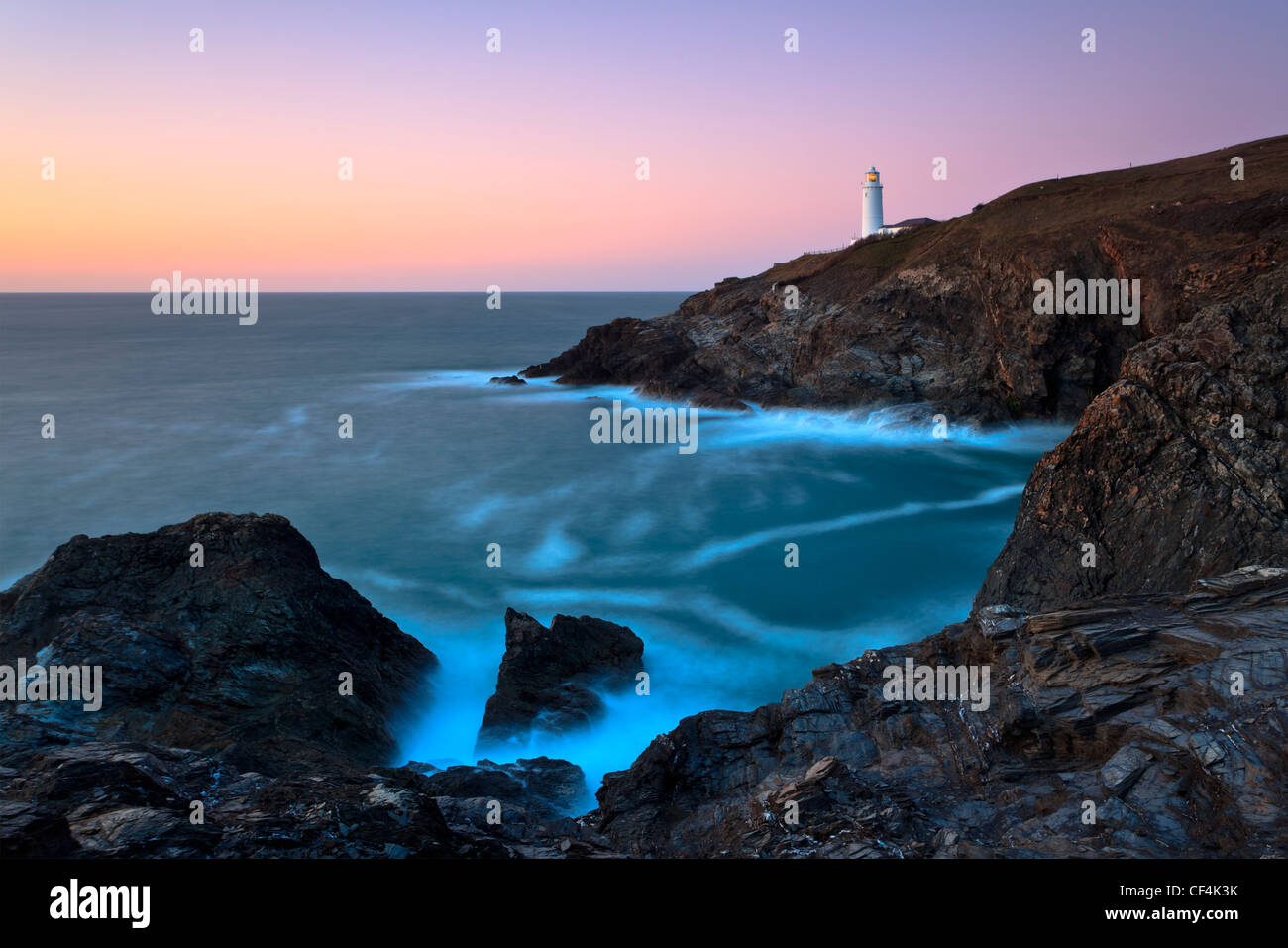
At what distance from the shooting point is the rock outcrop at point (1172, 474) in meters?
A: 12.8

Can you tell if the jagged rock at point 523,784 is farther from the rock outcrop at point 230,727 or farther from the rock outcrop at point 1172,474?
the rock outcrop at point 1172,474

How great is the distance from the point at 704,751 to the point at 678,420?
1306 inches

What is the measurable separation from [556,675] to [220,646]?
5.36 meters

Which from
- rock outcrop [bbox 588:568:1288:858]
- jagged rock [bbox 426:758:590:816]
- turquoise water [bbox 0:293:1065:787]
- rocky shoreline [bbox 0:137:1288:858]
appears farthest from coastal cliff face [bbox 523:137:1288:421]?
jagged rock [bbox 426:758:590:816]

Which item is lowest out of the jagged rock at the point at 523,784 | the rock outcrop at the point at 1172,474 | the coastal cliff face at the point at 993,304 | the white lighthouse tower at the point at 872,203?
the jagged rock at the point at 523,784

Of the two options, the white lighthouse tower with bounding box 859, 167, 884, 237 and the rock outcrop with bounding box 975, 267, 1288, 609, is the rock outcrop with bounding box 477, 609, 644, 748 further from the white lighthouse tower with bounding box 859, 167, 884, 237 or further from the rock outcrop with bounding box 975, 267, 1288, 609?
the white lighthouse tower with bounding box 859, 167, 884, 237

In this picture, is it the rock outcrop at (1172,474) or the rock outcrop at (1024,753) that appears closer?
the rock outcrop at (1024,753)

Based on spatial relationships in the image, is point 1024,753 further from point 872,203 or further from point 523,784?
point 872,203

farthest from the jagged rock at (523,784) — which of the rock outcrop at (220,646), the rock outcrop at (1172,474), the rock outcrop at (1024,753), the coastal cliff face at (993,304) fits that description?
the coastal cliff face at (993,304)

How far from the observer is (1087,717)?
24.1 ft

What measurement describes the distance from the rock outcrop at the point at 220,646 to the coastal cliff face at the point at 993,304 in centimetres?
2930

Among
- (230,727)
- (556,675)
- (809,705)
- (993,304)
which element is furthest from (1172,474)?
(993,304)

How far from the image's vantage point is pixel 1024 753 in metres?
7.48

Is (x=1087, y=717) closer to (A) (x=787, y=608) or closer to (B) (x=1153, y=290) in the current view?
(A) (x=787, y=608)
